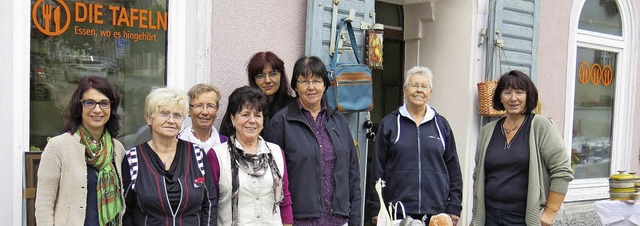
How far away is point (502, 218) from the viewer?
12.4 ft

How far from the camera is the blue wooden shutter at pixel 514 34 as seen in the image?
5.74 meters

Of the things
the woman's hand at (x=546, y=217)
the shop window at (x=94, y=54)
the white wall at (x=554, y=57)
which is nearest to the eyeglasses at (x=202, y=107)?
the shop window at (x=94, y=54)

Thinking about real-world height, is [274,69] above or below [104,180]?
above

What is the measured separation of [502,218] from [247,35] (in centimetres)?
208

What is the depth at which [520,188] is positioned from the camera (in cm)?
372

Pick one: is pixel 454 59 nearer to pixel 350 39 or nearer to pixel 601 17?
pixel 350 39

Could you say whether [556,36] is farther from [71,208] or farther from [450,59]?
[71,208]

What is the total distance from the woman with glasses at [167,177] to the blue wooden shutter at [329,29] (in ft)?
5.68

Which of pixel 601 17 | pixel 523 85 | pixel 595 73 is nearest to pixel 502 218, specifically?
pixel 523 85

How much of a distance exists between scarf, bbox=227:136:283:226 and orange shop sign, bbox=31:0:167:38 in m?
1.28

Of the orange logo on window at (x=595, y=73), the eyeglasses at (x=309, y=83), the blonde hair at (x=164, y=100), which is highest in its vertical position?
the orange logo on window at (x=595, y=73)

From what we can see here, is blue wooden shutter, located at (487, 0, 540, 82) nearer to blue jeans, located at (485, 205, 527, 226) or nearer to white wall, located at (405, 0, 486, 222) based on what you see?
white wall, located at (405, 0, 486, 222)

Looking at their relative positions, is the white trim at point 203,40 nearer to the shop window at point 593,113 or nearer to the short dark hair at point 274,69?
the short dark hair at point 274,69

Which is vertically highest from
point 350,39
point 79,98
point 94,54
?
point 350,39
